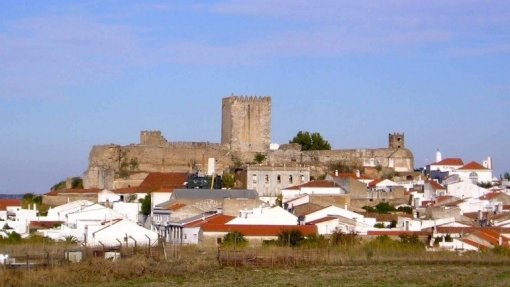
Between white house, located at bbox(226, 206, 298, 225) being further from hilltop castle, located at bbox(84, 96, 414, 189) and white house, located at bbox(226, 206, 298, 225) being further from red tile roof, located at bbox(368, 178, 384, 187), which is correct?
hilltop castle, located at bbox(84, 96, 414, 189)

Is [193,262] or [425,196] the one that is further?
[425,196]

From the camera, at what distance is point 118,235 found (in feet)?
166

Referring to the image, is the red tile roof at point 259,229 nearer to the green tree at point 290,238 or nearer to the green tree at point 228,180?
the green tree at point 290,238

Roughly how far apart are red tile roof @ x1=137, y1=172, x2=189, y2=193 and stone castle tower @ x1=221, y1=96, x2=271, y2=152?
789cm

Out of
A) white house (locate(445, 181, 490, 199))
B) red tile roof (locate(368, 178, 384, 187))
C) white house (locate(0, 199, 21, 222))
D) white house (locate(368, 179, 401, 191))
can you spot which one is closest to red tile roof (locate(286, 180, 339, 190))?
white house (locate(368, 179, 401, 191))

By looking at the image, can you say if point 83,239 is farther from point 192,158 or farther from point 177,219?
point 192,158

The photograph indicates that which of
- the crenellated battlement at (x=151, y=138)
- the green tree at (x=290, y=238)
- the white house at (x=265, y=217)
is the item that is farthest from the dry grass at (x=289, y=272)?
the crenellated battlement at (x=151, y=138)

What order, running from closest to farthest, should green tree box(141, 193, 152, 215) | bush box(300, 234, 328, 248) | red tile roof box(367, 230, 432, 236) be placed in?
bush box(300, 234, 328, 248) → red tile roof box(367, 230, 432, 236) → green tree box(141, 193, 152, 215)

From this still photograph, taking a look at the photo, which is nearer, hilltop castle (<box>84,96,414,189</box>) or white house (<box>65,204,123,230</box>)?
white house (<box>65,204,123,230</box>)

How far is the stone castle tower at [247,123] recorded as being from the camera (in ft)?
268

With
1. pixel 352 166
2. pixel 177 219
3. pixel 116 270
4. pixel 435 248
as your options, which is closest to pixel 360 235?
pixel 435 248

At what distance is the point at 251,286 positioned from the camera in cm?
3353

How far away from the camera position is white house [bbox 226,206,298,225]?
52250 millimetres

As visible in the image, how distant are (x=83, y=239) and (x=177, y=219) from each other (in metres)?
5.61
